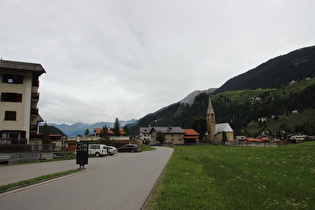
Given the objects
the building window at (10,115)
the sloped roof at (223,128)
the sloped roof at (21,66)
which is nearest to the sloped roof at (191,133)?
the sloped roof at (223,128)

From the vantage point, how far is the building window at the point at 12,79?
1246 inches

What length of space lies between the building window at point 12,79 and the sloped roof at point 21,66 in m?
1.28

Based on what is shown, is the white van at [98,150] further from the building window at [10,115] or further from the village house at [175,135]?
the village house at [175,135]

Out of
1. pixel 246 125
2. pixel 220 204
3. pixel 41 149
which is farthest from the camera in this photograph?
pixel 246 125

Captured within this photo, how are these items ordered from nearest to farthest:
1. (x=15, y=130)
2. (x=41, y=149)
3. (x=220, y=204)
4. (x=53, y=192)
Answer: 1. (x=220, y=204)
2. (x=53, y=192)
3. (x=41, y=149)
4. (x=15, y=130)

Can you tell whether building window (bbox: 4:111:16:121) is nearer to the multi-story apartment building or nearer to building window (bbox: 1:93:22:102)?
the multi-story apartment building

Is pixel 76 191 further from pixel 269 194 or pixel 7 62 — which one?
pixel 7 62

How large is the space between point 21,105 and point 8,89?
272 cm

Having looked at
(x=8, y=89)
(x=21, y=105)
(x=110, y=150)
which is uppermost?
(x=8, y=89)

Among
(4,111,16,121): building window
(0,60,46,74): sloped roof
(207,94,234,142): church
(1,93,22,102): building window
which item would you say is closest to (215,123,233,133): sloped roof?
(207,94,234,142): church

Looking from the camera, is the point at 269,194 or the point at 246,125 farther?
the point at 246,125

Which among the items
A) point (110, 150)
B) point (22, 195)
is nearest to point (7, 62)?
point (110, 150)

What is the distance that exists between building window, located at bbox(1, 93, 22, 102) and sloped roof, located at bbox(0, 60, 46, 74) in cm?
353

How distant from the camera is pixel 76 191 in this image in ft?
29.8
